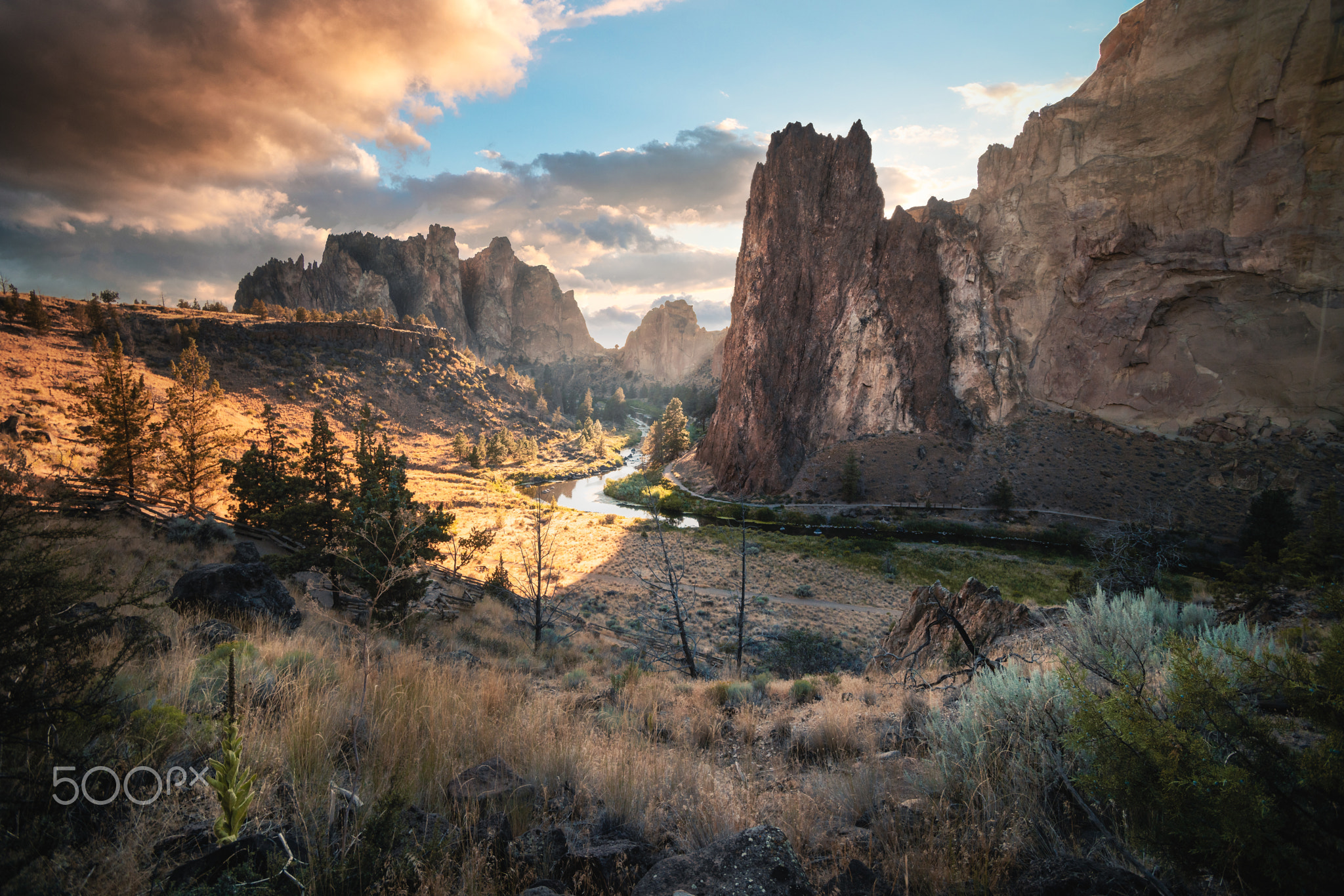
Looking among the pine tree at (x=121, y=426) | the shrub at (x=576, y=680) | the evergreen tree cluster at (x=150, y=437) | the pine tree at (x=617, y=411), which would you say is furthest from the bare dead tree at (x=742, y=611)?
the pine tree at (x=617, y=411)

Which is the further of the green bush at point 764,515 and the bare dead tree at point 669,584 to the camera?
the green bush at point 764,515

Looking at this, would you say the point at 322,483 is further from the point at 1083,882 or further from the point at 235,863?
the point at 1083,882

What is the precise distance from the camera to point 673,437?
65.3 metres

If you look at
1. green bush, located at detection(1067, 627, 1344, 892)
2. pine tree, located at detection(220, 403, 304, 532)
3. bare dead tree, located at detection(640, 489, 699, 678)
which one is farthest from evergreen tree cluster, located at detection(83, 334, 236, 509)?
green bush, located at detection(1067, 627, 1344, 892)

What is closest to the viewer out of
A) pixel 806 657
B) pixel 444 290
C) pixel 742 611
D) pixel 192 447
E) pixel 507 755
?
pixel 507 755

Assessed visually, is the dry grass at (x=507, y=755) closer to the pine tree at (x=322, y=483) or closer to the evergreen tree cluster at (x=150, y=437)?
the pine tree at (x=322, y=483)

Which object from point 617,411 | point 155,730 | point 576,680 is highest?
point 617,411

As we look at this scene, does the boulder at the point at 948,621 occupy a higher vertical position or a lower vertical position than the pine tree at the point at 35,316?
lower

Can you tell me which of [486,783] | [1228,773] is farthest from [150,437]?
[1228,773]

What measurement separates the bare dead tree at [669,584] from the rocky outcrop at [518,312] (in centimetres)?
11651

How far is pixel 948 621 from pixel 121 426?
1014 inches

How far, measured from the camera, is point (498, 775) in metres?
2.87

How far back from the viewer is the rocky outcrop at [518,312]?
5354 inches

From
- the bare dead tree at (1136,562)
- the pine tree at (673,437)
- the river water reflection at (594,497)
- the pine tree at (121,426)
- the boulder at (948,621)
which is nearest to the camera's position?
the boulder at (948,621)
